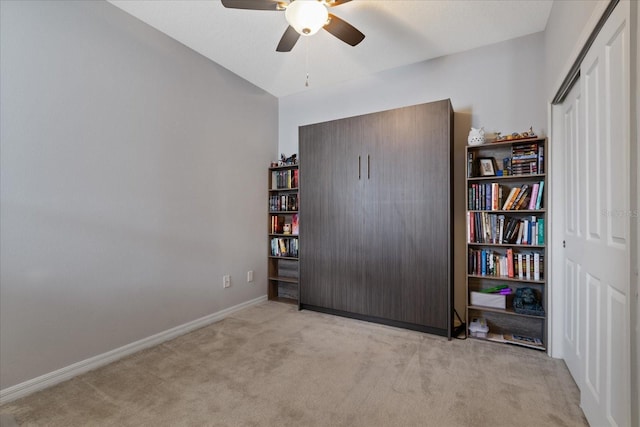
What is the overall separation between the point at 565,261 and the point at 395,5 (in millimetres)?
2281

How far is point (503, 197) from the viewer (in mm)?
2627

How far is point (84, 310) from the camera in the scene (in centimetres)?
206

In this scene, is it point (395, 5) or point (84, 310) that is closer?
point (84, 310)

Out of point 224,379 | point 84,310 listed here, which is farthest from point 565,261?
point 84,310

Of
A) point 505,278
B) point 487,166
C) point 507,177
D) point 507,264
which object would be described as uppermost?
point 487,166

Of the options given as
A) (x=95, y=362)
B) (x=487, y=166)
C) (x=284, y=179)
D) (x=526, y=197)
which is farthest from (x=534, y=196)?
(x=95, y=362)

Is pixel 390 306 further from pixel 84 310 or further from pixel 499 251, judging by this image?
pixel 84 310

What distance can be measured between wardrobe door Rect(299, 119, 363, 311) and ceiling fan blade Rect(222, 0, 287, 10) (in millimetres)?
1361

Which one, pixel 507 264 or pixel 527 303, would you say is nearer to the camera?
pixel 527 303

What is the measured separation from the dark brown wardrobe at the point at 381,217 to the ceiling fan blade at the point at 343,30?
2.83ft

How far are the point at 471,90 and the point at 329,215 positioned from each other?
184cm

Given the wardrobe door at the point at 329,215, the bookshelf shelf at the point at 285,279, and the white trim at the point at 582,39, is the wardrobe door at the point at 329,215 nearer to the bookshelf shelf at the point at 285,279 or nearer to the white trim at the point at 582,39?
the bookshelf shelf at the point at 285,279

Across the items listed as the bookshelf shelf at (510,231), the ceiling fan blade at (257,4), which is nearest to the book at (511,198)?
the bookshelf shelf at (510,231)

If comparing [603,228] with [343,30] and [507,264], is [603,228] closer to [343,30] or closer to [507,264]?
[507,264]
